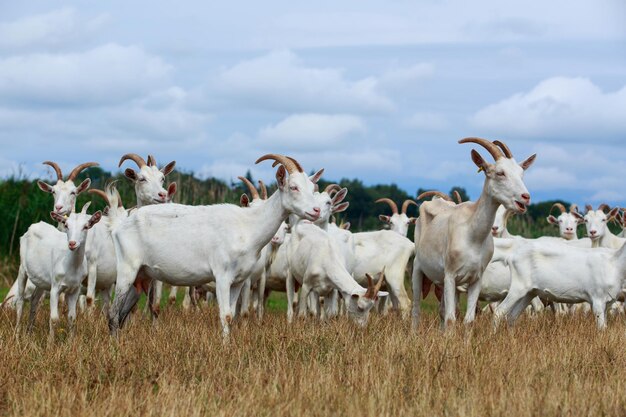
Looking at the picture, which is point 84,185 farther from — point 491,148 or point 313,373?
point 313,373

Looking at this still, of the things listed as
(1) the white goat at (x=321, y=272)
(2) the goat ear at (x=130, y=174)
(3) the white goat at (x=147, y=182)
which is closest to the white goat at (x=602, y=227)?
(1) the white goat at (x=321, y=272)

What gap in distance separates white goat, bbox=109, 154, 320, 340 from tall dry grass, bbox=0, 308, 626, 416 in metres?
0.68

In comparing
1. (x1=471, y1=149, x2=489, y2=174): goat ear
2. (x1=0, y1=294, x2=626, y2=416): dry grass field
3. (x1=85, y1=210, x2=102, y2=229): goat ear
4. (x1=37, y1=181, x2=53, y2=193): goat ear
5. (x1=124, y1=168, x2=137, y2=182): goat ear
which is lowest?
(x1=0, y1=294, x2=626, y2=416): dry grass field

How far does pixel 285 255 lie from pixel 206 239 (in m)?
4.86

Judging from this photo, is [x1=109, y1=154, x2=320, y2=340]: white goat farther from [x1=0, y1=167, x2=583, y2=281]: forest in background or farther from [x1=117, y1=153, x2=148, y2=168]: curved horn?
[x1=0, y1=167, x2=583, y2=281]: forest in background

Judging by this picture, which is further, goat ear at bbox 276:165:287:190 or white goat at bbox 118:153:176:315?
white goat at bbox 118:153:176:315

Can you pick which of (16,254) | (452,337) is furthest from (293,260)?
(16,254)

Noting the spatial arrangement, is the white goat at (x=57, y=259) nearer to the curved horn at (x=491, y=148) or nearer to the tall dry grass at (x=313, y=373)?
the tall dry grass at (x=313, y=373)

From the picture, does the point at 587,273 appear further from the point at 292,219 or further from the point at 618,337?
the point at 292,219

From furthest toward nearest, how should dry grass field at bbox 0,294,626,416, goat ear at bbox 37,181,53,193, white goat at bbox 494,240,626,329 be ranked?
goat ear at bbox 37,181,53,193
white goat at bbox 494,240,626,329
dry grass field at bbox 0,294,626,416

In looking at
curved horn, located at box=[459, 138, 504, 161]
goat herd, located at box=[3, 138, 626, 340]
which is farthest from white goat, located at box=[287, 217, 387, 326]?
curved horn, located at box=[459, 138, 504, 161]

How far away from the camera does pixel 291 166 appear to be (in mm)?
11523

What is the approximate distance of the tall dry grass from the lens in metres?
7.43

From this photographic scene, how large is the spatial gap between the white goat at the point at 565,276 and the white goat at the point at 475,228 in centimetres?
105
